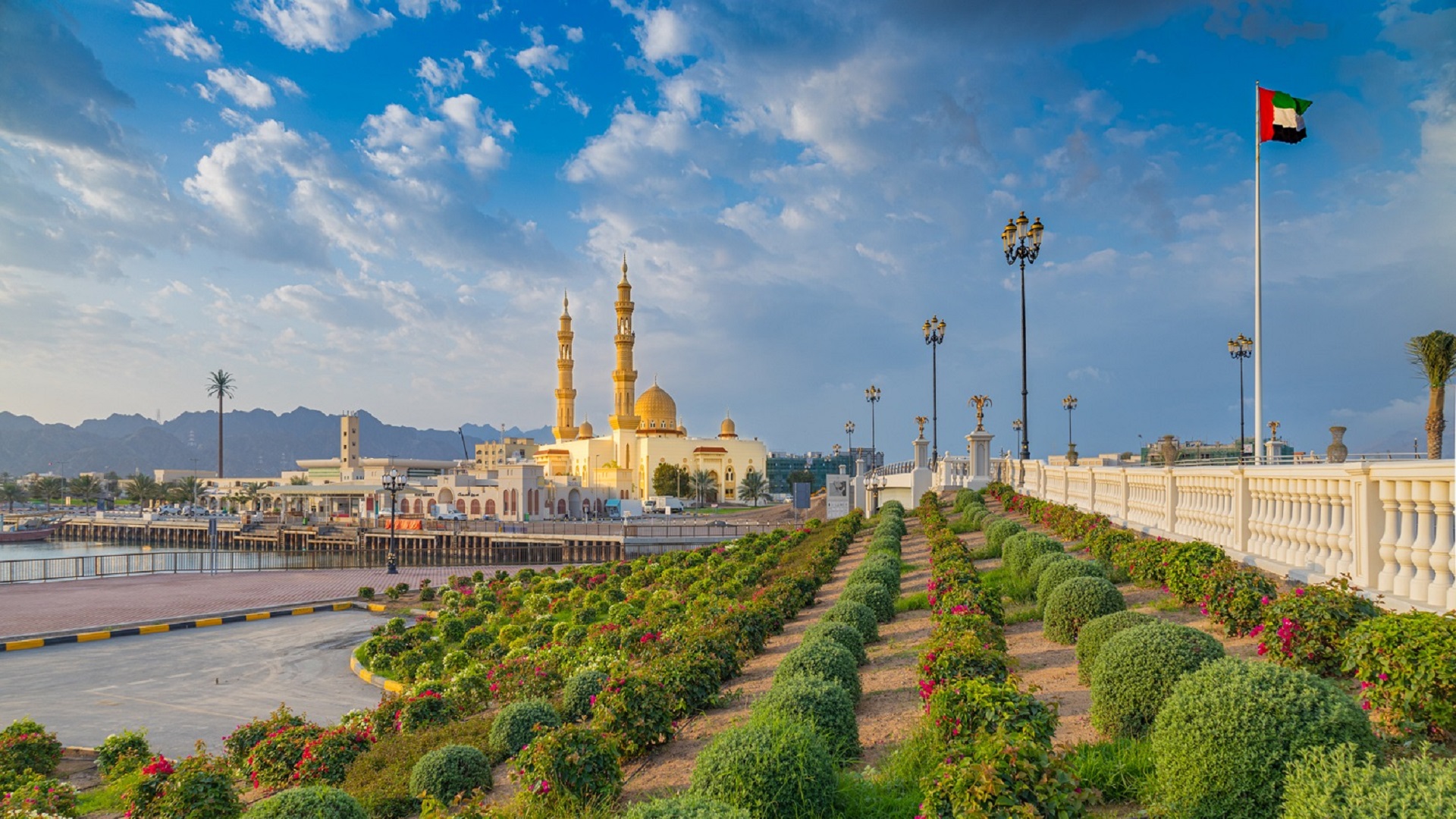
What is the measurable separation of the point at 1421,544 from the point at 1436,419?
19739 millimetres

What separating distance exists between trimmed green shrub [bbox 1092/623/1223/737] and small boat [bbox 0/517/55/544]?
3875 inches

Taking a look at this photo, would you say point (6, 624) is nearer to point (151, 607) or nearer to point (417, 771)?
point (151, 607)

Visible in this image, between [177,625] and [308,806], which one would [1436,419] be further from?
[177,625]

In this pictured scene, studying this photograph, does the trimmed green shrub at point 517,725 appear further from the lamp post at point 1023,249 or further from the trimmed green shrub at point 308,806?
the lamp post at point 1023,249

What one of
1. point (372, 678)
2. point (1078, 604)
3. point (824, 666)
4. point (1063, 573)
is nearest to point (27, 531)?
point (372, 678)

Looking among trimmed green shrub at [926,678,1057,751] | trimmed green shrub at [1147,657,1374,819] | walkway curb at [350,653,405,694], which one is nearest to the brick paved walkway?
walkway curb at [350,653,405,694]

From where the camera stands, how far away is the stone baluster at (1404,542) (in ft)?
19.7

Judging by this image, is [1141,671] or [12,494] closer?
[1141,671]

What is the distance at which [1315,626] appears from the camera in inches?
209

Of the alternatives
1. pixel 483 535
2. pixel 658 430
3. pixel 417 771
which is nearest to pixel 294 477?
pixel 658 430

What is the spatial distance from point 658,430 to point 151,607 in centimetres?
7316

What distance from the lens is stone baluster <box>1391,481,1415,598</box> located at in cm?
602

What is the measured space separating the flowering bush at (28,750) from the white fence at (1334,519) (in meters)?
14.0

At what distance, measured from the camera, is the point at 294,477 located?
12369 cm
